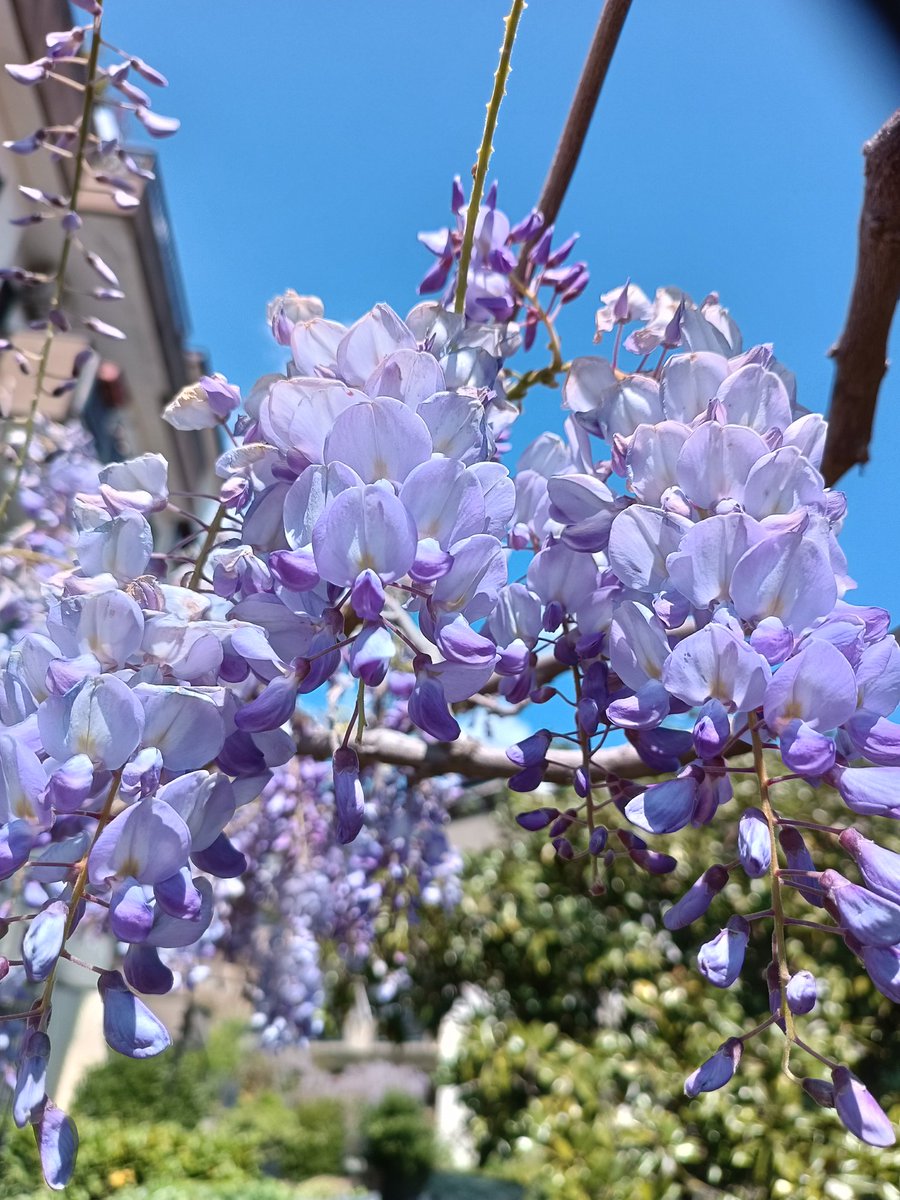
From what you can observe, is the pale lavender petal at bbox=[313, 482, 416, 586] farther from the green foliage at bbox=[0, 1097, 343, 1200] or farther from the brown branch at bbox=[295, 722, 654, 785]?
the green foliage at bbox=[0, 1097, 343, 1200]

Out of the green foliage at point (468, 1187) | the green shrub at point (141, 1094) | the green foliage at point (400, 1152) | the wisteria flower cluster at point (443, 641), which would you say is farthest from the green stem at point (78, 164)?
the green shrub at point (141, 1094)

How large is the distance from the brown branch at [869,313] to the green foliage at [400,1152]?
7.18 metres

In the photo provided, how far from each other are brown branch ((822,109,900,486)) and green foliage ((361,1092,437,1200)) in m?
7.18

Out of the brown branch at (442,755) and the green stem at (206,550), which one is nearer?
the green stem at (206,550)

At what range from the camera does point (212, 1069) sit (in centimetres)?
1054

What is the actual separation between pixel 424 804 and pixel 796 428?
164 cm

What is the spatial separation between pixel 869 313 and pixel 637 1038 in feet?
13.4

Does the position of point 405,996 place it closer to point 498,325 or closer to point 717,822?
point 717,822

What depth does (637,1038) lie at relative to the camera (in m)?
4.36

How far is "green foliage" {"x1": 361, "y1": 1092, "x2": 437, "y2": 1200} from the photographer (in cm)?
687

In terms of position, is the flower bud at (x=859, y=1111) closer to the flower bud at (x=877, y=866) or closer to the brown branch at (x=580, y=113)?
the flower bud at (x=877, y=866)

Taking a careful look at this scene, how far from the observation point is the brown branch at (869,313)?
0.99 metres

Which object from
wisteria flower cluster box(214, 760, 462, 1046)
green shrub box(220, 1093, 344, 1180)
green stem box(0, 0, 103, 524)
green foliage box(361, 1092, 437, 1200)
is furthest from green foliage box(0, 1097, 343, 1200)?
green stem box(0, 0, 103, 524)

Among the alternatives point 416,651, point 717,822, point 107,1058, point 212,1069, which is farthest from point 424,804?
point 212,1069
